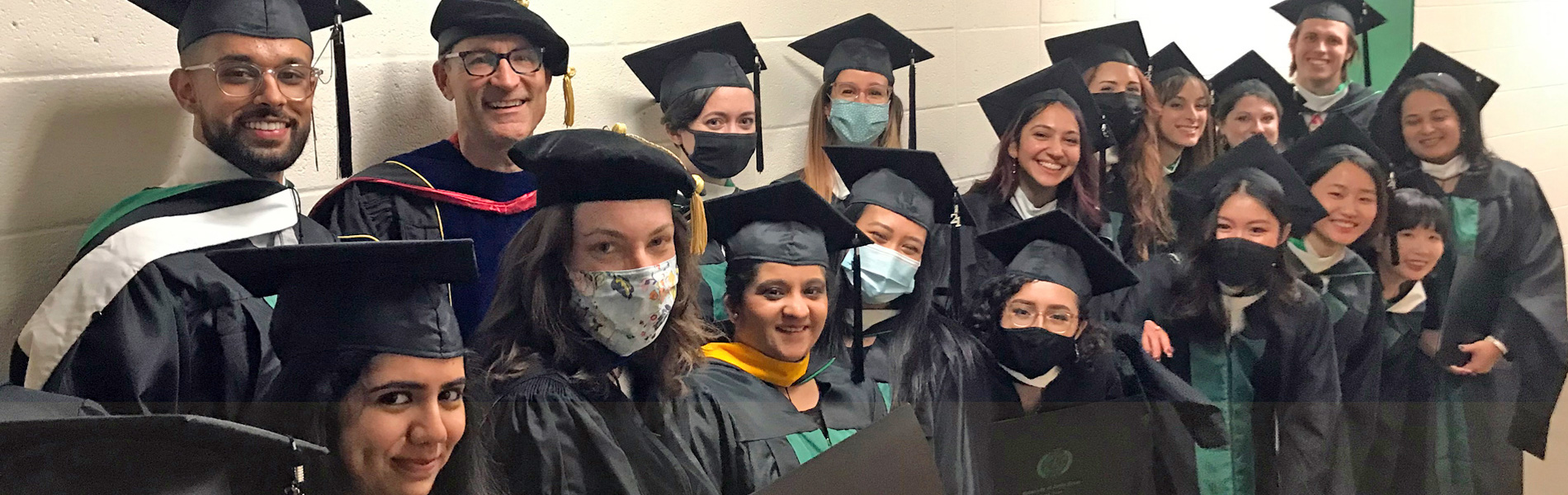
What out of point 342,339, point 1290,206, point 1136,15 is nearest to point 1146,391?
point 1290,206

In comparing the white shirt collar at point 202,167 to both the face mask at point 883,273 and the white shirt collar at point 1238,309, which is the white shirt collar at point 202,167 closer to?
the face mask at point 883,273

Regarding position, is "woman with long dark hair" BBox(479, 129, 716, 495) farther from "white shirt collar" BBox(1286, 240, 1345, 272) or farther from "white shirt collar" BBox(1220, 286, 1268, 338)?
"white shirt collar" BBox(1286, 240, 1345, 272)

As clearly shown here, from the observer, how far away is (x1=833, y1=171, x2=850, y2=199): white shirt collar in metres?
2.46

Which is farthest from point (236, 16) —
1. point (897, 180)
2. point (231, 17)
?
point (897, 180)

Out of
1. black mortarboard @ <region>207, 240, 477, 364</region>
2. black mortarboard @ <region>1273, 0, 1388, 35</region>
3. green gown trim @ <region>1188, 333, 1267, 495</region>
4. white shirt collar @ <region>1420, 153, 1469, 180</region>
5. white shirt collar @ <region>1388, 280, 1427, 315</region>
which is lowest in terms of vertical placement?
green gown trim @ <region>1188, 333, 1267, 495</region>

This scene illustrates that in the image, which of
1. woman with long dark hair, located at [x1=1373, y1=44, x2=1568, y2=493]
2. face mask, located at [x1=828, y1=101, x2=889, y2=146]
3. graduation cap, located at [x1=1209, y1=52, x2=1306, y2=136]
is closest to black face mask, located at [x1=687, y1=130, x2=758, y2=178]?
face mask, located at [x1=828, y1=101, x2=889, y2=146]

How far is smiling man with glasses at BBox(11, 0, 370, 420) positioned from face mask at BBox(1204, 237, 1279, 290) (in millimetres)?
2133

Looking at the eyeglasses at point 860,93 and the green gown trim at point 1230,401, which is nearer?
the eyeglasses at point 860,93

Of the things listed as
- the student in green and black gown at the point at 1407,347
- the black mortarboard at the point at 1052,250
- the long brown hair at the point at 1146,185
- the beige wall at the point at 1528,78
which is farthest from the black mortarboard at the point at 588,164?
the beige wall at the point at 1528,78

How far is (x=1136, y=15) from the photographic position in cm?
307

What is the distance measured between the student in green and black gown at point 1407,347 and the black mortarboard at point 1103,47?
33.2 inches

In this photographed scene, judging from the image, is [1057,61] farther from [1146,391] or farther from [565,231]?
[565,231]

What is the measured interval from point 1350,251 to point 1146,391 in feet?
2.46

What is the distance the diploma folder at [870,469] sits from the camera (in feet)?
6.84
